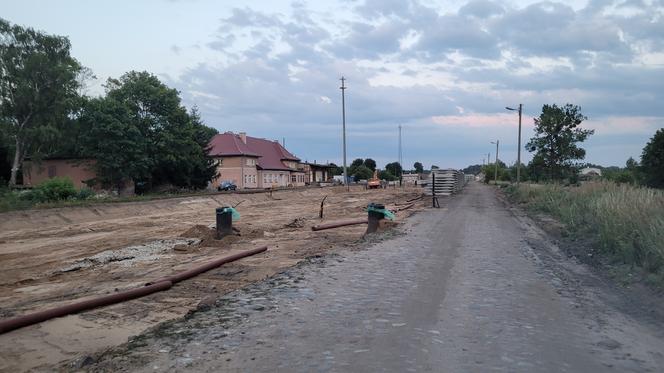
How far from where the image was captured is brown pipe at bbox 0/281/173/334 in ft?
22.9

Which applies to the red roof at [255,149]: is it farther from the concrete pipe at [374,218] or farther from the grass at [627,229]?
the grass at [627,229]

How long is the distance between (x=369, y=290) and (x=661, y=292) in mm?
4865

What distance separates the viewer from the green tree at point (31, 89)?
153 feet

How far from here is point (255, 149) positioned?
8681 cm

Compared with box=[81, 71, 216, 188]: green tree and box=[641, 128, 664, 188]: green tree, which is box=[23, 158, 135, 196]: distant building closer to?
box=[81, 71, 216, 188]: green tree

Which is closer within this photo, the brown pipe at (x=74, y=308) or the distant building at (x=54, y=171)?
the brown pipe at (x=74, y=308)

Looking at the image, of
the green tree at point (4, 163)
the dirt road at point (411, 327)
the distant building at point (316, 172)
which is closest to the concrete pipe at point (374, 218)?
the dirt road at point (411, 327)

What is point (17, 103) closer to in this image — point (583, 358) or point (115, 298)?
point (115, 298)

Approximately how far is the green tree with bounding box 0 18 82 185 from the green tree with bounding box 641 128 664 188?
185ft

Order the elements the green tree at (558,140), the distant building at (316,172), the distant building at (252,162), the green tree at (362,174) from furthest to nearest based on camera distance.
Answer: the green tree at (362,174), the distant building at (316,172), the distant building at (252,162), the green tree at (558,140)

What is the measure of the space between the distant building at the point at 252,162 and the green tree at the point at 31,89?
20.6 meters

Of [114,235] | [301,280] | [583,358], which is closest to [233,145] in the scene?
[114,235]

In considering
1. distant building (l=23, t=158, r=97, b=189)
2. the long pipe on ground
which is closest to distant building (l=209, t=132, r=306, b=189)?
distant building (l=23, t=158, r=97, b=189)

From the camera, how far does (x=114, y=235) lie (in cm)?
2255
